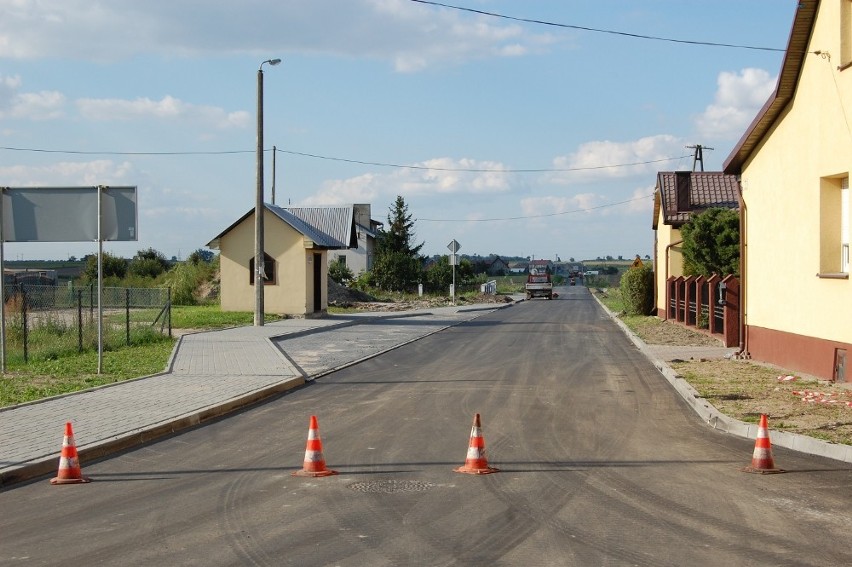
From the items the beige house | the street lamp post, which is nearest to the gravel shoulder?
the street lamp post

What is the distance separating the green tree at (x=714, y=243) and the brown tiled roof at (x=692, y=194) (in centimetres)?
513

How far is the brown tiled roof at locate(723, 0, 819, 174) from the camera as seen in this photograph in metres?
16.6

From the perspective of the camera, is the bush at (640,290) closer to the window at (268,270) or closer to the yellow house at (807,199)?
the window at (268,270)

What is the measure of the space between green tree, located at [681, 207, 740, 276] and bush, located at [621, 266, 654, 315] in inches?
369

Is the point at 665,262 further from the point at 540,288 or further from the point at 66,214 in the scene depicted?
the point at 540,288

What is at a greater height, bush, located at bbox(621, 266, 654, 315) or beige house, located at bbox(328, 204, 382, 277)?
beige house, located at bbox(328, 204, 382, 277)

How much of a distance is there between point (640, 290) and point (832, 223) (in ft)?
87.5

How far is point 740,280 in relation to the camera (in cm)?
2209

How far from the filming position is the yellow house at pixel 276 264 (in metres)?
37.7

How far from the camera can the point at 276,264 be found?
38.1m

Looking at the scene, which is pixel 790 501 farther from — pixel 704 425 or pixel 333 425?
pixel 333 425

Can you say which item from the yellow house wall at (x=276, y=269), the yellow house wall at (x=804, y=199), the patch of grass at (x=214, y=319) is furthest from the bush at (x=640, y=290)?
the yellow house wall at (x=804, y=199)

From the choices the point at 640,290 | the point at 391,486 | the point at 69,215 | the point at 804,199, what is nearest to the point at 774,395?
the point at 804,199

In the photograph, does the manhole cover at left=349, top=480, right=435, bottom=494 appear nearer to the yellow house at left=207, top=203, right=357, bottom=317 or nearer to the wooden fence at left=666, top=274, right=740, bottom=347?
the wooden fence at left=666, top=274, right=740, bottom=347
